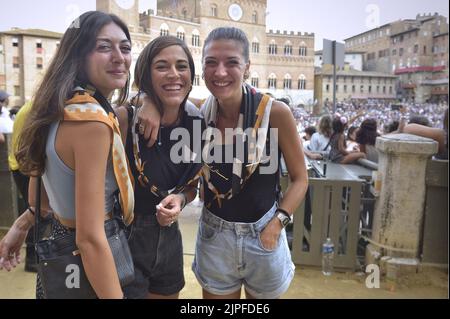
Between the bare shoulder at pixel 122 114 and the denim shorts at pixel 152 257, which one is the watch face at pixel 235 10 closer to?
the bare shoulder at pixel 122 114

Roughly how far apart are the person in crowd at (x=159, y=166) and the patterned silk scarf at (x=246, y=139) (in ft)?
0.21

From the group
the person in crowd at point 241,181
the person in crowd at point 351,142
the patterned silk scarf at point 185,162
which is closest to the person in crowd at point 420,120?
the person in crowd at point 351,142

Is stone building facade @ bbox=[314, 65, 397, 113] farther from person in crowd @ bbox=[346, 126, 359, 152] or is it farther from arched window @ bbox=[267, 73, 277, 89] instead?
person in crowd @ bbox=[346, 126, 359, 152]

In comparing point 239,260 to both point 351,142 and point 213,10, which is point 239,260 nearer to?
point 351,142

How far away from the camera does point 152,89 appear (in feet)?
4.99

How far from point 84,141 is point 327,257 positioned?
289cm

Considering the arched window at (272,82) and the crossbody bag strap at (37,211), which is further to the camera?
the arched window at (272,82)

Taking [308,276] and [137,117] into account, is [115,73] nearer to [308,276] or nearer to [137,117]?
[137,117]

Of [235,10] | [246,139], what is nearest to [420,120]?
[246,139]

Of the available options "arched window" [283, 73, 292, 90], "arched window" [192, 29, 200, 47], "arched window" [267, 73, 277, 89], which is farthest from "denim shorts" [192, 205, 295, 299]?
"arched window" [283, 73, 292, 90]

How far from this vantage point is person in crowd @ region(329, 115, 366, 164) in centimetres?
473

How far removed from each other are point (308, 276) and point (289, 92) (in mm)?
37843

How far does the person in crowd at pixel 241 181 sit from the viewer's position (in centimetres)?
148

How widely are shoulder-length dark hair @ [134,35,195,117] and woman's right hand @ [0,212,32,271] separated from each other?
2.28 ft
